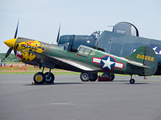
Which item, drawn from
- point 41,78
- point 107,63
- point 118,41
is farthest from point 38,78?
point 118,41

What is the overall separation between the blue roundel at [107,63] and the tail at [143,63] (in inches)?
43.9

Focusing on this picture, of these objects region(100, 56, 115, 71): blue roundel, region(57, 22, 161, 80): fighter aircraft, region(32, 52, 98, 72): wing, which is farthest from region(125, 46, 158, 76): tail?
region(57, 22, 161, 80): fighter aircraft

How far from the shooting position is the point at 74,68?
16.9m

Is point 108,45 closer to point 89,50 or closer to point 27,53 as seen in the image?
point 89,50

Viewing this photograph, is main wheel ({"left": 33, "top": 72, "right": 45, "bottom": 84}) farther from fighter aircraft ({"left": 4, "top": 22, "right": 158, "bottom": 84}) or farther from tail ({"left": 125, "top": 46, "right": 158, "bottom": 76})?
tail ({"left": 125, "top": 46, "right": 158, "bottom": 76})

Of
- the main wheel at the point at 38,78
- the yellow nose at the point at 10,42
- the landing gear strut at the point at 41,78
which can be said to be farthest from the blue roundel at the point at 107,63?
the yellow nose at the point at 10,42

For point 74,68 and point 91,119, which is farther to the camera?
point 74,68

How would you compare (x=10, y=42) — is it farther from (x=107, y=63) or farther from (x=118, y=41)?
(x=118, y=41)

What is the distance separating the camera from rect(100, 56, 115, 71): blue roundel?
16.6 meters

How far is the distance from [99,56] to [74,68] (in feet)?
6.46

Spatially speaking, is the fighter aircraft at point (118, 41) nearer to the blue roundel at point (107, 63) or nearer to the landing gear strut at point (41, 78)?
the blue roundel at point (107, 63)

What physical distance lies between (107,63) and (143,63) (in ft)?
8.21

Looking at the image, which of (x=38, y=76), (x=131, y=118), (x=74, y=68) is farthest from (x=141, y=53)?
(x=131, y=118)

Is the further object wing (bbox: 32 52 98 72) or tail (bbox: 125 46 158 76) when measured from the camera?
tail (bbox: 125 46 158 76)
